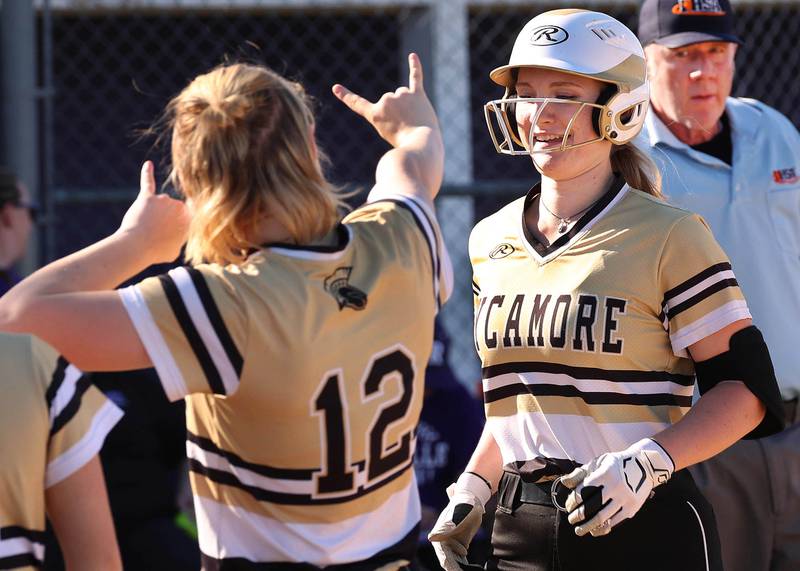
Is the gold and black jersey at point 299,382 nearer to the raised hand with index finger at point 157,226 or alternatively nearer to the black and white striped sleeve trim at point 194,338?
the black and white striped sleeve trim at point 194,338

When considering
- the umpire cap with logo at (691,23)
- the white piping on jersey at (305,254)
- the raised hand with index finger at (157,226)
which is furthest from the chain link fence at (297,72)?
the white piping on jersey at (305,254)

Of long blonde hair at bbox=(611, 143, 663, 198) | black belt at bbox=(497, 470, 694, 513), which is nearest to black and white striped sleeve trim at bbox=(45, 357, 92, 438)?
black belt at bbox=(497, 470, 694, 513)

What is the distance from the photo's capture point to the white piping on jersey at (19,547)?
1.91m

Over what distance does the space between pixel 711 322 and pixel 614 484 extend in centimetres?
42

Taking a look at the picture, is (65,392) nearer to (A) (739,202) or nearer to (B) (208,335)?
(B) (208,335)

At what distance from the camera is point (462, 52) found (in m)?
6.77

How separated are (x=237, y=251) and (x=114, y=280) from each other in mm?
243

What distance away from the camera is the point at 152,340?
7.00 ft

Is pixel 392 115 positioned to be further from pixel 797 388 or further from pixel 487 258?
pixel 797 388

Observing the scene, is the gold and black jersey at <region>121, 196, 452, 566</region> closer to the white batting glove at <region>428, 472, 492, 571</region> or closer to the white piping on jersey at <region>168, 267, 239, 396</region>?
the white piping on jersey at <region>168, 267, 239, 396</region>

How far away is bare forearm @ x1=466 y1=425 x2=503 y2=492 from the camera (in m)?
2.91

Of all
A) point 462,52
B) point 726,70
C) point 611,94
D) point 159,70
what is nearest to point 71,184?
point 159,70

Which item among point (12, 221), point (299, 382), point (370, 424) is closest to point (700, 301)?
point (370, 424)

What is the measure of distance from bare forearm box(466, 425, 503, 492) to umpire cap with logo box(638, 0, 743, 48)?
1.44 meters
